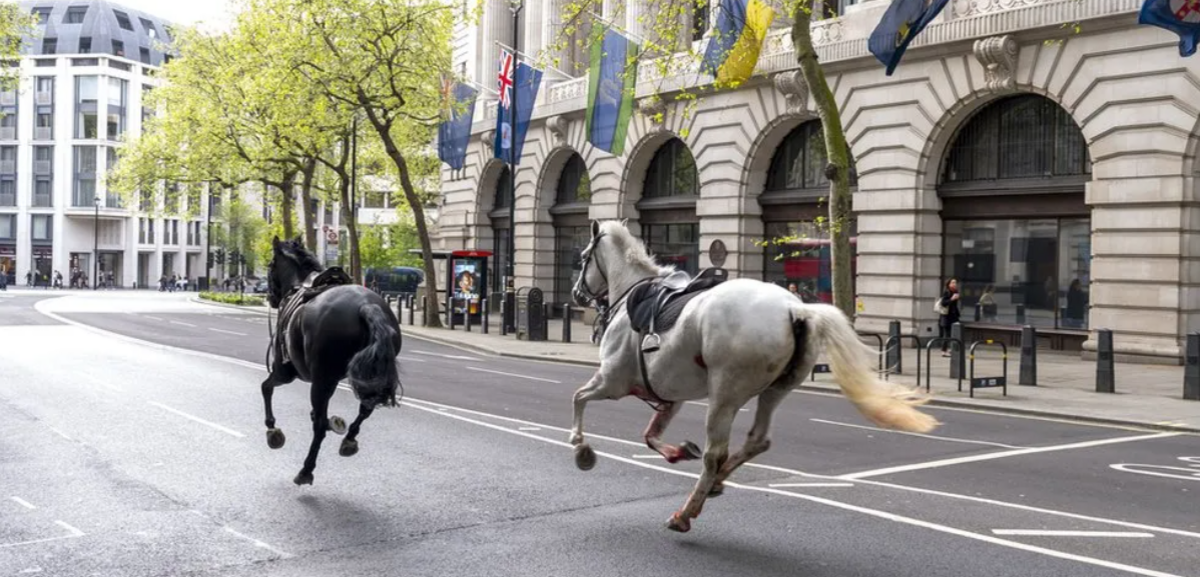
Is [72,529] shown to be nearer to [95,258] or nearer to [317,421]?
[317,421]

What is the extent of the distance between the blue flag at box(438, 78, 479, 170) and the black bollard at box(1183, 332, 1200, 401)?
26.8 metres

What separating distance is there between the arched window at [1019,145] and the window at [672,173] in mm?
10263

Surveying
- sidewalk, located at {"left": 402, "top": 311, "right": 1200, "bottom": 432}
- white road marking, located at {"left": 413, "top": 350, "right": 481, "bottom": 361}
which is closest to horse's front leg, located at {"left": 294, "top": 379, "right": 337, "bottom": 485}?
sidewalk, located at {"left": 402, "top": 311, "right": 1200, "bottom": 432}

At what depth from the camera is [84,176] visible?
10238cm

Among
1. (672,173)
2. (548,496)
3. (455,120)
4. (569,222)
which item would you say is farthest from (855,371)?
(569,222)

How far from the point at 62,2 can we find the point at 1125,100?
106665 mm

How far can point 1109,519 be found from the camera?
8.45 m

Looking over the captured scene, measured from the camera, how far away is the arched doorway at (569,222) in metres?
43.0

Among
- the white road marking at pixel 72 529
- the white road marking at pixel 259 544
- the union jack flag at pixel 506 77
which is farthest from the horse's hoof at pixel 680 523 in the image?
the union jack flag at pixel 506 77

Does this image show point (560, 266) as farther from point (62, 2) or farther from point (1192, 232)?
point (62, 2)

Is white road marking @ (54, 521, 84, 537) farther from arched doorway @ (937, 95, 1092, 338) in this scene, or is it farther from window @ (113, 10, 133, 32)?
window @ (113, 10, 133, 32)

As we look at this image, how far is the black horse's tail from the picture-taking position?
877 cm

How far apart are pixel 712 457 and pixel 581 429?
1174 millimetres

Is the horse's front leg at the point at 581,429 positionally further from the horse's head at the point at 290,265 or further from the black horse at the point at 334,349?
the horse's head at the point at 290,265
